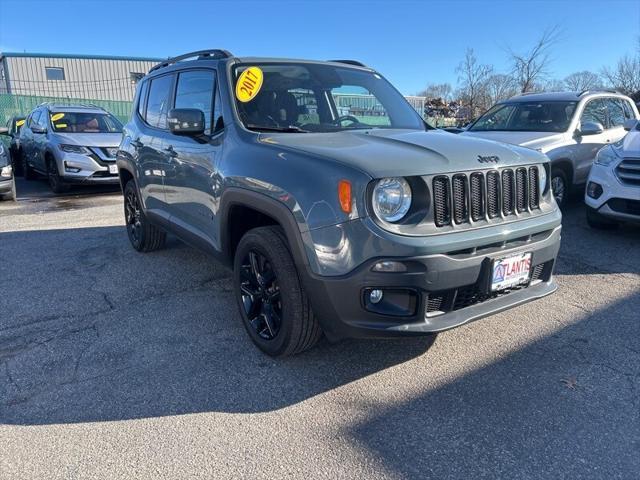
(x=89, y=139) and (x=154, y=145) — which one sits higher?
(x=154, y=145)

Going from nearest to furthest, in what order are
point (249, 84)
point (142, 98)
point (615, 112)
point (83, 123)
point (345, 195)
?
point (345, 195) → point (249, 84) → point (142, 98) → point (615, 112) → point (83, 123)

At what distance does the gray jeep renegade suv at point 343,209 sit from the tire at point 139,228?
1561mm

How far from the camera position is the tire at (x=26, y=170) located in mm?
12386

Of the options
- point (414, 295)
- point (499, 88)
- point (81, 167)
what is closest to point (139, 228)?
point (414, 295)

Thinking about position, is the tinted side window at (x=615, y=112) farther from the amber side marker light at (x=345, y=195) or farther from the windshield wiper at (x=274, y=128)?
the amber side marker light at (x=345, y=195)

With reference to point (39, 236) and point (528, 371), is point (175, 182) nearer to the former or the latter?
point (528, 371)

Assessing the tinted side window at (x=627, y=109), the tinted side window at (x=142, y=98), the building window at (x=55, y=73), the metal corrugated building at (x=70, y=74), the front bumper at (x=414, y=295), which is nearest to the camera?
the front bumper at (x=414, y=295)

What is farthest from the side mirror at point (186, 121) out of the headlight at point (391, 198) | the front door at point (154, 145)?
the headlight at point (391, 198)

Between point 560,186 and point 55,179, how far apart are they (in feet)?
31.1

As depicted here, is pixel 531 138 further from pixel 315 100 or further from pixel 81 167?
pixel 81 167

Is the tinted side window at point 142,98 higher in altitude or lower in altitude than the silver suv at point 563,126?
higher

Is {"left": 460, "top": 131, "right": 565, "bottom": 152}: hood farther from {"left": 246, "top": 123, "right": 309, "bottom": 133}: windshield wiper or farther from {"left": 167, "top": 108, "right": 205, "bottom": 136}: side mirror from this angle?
{"left": 167, "top": 108, "right": 205, "bottom": 136}: side mirror

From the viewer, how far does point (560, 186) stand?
7.38 meters

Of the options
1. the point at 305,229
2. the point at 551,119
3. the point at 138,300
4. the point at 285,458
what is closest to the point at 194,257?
the point at 138,300
